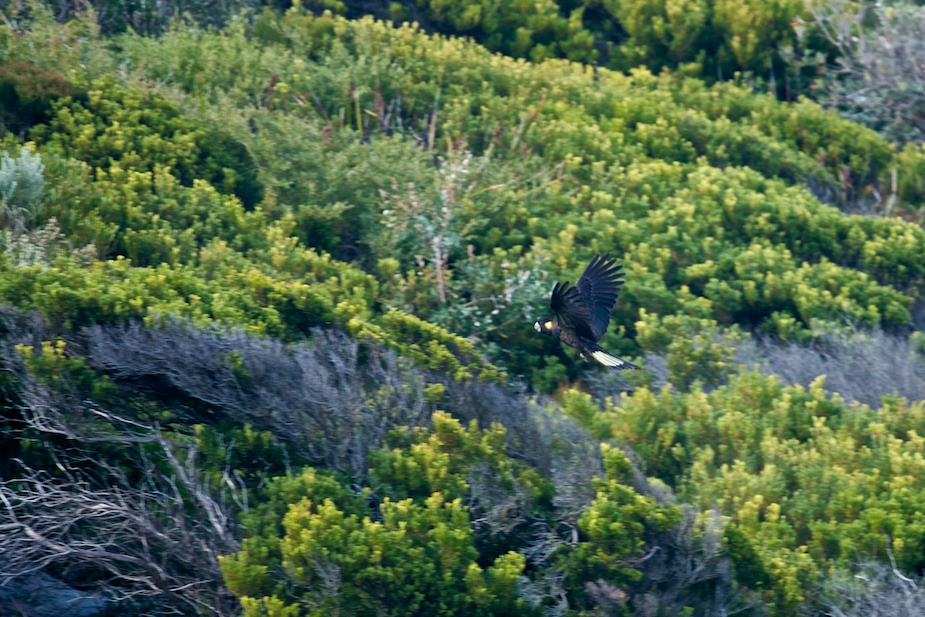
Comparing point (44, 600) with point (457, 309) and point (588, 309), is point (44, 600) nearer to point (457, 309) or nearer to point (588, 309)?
point (588, 309)

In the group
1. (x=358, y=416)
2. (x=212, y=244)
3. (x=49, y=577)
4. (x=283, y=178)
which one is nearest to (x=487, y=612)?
(x=358, y=416)

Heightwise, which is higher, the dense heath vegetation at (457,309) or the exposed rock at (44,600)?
the dense heath vegetation at (457,309)

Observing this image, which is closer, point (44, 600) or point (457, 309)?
point (44, 600)

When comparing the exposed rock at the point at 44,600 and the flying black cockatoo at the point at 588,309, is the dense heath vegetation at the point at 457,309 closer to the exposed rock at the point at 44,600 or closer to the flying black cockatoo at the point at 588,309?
the exposed rock at the point at 44,600

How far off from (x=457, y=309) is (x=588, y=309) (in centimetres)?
278

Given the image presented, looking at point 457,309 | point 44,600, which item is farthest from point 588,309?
point 44,600

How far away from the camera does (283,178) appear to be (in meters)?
10.5

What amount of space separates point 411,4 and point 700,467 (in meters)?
10.3

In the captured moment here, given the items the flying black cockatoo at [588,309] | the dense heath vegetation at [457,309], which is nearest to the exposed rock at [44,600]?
the dense heath vegetation at [457,309]

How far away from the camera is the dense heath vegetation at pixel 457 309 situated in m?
6.04

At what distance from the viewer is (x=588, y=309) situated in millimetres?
6906

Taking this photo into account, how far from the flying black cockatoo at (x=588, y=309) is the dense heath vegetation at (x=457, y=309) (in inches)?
22.9

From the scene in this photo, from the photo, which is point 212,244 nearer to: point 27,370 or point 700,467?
point 27,370

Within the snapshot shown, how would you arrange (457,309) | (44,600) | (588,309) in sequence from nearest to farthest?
(44,600)
(588,309)
(457,309)
